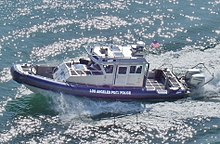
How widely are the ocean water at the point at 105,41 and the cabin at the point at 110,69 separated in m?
1.88

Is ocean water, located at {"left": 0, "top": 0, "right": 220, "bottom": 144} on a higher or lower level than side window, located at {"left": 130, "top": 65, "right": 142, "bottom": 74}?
lower

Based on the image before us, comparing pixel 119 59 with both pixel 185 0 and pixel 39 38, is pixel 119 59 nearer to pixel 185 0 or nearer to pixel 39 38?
pixel 39 38

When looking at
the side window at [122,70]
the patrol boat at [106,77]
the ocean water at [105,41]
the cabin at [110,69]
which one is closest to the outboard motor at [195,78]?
the patrol boat at [106,77]

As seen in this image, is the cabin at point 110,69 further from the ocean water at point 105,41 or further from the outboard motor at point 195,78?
the outboard motor at point 195,78

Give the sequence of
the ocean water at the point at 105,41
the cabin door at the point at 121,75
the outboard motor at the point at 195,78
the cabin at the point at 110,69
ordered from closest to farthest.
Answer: the ocean water at the point at 105,41 < the cabin at the point at 110,69 < the cabin door at the point at 121,75 < the outboard motor at the point at 195,78

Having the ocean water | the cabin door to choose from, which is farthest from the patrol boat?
the ocean water

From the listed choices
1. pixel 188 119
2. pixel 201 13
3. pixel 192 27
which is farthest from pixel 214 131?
pixel 201 13

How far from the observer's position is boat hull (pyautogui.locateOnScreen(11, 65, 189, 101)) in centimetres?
5006

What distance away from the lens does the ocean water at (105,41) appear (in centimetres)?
4712

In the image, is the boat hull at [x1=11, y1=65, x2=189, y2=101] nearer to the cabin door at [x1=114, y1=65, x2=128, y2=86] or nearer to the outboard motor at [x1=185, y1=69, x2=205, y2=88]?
the cabin door at [x1=114, y1=65, x2=128, y2=86]

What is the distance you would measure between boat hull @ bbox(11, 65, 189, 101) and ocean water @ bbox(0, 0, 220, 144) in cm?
60

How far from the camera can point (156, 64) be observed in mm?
58844

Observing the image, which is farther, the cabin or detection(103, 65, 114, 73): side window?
detection(103, 65, 114, 73): side window

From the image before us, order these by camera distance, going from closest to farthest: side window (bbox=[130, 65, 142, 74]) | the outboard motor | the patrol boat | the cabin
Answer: the patrol boat < the cabin < side window (bbox=[130, 65, 142, 74]) < the outboard motor
